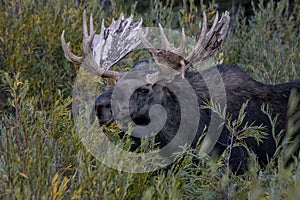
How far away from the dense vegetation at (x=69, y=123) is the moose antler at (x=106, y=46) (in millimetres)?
343

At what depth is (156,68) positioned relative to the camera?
447 cm

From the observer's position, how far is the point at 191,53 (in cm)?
425

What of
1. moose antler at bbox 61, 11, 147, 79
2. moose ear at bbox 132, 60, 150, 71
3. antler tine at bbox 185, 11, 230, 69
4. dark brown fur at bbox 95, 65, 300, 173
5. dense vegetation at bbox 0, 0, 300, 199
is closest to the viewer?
dense vegetation at bbox 0, 0, 300, 199

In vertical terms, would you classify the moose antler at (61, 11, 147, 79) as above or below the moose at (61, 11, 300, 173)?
above

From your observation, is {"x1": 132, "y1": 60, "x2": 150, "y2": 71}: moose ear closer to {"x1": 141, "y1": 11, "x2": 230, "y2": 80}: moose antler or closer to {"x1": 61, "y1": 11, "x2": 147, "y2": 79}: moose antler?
{"x1": 61, "y1": 11, "x2": 147, "y2": 79}: moose antler

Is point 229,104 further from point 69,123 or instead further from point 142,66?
point 69,123

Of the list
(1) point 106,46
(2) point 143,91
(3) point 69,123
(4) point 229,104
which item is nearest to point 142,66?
(1) point 106,46

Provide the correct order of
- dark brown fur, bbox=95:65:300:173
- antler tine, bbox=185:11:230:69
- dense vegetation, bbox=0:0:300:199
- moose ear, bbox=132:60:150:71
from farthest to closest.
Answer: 1. moose ear, bbox=132:60:150:71
2. antler tine, bbox=185:11:230:69
3. dark brown fur, bbox=95:65:300:173
4. dense vegetation, bbox=0:0:300:199

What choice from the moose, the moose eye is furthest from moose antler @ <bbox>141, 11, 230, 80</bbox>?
the moose eye

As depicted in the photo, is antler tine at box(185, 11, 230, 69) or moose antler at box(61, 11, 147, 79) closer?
antler tine at box(185, 11, 230, 69)

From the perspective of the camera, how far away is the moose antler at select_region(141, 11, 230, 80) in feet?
13.7

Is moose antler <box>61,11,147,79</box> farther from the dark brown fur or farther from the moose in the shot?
the dark brown fur

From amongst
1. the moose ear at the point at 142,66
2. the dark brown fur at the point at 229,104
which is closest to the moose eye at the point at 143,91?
the dark brown fur at the point at 229,104

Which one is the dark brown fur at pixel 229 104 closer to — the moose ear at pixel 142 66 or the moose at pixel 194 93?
the moose at pixel 194 93
